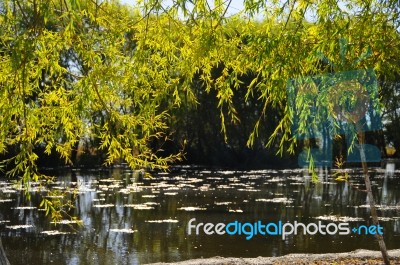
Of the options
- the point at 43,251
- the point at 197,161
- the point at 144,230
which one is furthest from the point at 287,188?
the point at 197,161

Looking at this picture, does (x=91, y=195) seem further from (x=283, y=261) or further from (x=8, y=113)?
(x=8, y=113)

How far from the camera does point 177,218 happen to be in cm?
867

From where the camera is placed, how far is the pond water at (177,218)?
6.28m

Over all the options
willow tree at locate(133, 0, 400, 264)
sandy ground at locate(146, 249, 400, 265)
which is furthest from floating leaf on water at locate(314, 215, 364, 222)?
willow tree at locate(133, 0, 400, 264)

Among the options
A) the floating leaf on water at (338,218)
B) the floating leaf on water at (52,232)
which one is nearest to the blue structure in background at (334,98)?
the floating leaf on water at (338,218)

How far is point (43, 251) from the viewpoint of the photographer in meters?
6.42

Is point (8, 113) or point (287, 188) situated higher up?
point (8, 113)

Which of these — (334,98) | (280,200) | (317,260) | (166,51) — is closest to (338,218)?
(280,200)

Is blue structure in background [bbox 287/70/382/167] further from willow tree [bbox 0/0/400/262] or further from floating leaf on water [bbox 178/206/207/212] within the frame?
floating leaf on water [bbox 178/206/207/212]

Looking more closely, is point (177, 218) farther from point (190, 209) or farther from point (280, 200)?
point (280, 200)

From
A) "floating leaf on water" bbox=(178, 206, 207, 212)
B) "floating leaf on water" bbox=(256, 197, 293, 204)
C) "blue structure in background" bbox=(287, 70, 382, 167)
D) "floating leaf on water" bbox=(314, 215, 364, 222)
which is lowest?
"floating leaf on water" bbox=(314, 215, 364, 222)

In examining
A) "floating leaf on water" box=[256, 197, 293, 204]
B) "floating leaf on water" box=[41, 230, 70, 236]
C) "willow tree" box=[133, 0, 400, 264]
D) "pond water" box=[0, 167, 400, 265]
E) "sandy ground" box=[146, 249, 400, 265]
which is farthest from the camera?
"floating leaf on water" box=[256, 197, 293, 204]

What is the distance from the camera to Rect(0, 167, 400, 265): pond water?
628 centimetres

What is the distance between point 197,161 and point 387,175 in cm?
986
